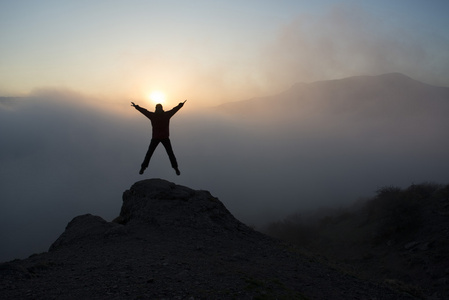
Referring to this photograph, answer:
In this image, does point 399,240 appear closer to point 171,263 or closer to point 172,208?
point 172,208

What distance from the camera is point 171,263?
9977 millimetres

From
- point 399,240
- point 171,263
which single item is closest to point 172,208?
point 171,263

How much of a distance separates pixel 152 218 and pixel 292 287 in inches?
238

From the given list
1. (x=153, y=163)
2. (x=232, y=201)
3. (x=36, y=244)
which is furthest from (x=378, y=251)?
(x=153, y=163)

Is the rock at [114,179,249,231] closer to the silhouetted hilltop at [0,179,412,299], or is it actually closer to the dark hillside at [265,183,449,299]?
the silhouetted hilltop at [0,179,412,299]

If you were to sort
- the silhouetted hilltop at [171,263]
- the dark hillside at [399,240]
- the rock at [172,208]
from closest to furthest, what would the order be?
1. the silhouetted hilltop at [171,263]
2. the rock at [172,208]
3. the dark hillside at [399,240]

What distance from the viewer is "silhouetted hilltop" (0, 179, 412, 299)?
27.3 feet

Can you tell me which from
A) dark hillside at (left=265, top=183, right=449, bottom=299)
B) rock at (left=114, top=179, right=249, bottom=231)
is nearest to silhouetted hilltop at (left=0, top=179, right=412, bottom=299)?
rock at (left=114, top=179, right=249, bottom=231)

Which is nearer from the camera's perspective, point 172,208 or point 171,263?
point 171,263

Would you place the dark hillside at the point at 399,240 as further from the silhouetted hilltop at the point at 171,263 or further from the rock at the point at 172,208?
the rock at the point at 172,208

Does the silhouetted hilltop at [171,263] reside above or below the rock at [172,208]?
below

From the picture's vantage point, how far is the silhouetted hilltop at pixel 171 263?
833 cm

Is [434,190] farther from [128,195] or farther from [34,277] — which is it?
[34,277]

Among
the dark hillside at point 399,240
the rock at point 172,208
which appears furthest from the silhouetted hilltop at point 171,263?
the dark hillside at point 399,240
